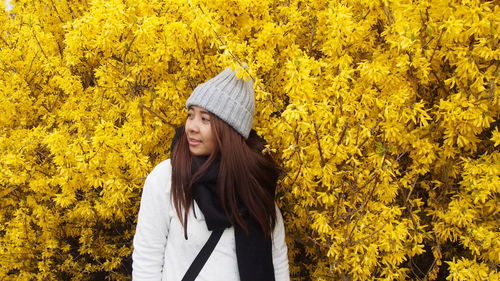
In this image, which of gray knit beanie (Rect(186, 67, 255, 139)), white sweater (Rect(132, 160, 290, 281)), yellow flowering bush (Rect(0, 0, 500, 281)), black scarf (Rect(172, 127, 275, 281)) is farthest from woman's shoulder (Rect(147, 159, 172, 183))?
yellow flowering bush (Rect(0, 0, 500, 281))

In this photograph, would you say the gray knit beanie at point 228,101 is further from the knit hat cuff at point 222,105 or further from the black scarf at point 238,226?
the black scarf at point 238,226

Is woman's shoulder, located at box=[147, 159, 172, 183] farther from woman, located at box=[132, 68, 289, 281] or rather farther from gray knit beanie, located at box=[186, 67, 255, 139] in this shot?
gray knit beanie, located at box=[186, 67, 255, 139]

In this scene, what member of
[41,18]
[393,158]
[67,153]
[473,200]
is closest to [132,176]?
[67,153]

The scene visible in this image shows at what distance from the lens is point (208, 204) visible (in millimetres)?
1689

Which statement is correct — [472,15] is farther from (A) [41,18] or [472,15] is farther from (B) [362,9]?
(A) [41,18]

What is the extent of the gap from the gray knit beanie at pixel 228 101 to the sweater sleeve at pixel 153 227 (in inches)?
12.7

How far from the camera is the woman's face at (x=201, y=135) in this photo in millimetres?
1753

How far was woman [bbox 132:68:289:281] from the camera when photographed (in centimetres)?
171

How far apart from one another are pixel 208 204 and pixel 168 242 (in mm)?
278

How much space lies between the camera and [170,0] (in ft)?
7.38

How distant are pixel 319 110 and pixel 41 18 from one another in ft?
11.3

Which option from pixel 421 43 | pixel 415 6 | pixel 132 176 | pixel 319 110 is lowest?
pixel 132 176

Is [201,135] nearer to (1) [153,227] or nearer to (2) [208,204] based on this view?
(2) [208,204]

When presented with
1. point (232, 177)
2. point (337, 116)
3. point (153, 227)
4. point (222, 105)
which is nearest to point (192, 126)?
point (222, 105)
